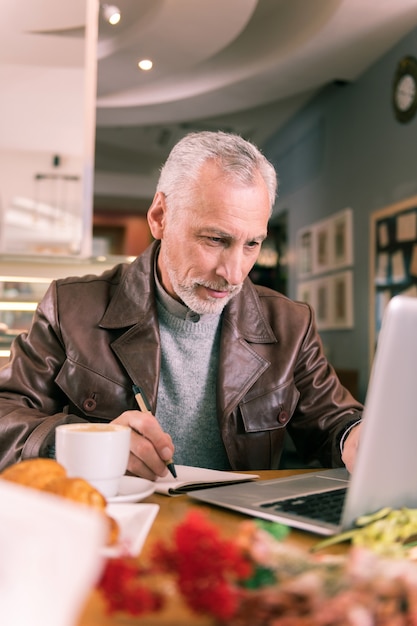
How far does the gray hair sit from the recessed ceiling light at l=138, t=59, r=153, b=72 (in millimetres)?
3593

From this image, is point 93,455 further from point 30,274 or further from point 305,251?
point 305,251

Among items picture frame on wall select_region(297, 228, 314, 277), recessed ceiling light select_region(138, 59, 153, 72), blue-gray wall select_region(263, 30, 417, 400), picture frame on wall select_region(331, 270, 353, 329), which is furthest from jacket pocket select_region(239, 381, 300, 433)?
picture frame on wall select_region(297, 228, 314, 277)

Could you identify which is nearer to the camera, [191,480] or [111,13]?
[191,480]

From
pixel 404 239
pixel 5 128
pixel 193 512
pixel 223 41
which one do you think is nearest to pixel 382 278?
pixel 404 239

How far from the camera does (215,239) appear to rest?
1.49 meters

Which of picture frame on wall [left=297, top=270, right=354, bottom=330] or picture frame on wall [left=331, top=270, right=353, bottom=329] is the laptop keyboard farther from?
picture frame on wall [left=331, top=270, right=353, bottom=329]

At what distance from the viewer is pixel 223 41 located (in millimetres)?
4398

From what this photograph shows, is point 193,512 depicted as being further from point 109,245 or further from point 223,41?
point 109,245

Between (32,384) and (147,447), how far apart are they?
55 cm

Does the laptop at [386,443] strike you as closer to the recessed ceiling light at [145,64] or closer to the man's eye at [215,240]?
the man's eye at [215,240]

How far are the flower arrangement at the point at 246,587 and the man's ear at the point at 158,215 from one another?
4.29ft

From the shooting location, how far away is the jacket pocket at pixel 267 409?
1523 mm

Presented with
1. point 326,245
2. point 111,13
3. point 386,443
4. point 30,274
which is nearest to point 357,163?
point 326,245

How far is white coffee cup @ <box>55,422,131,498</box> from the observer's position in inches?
33.5
